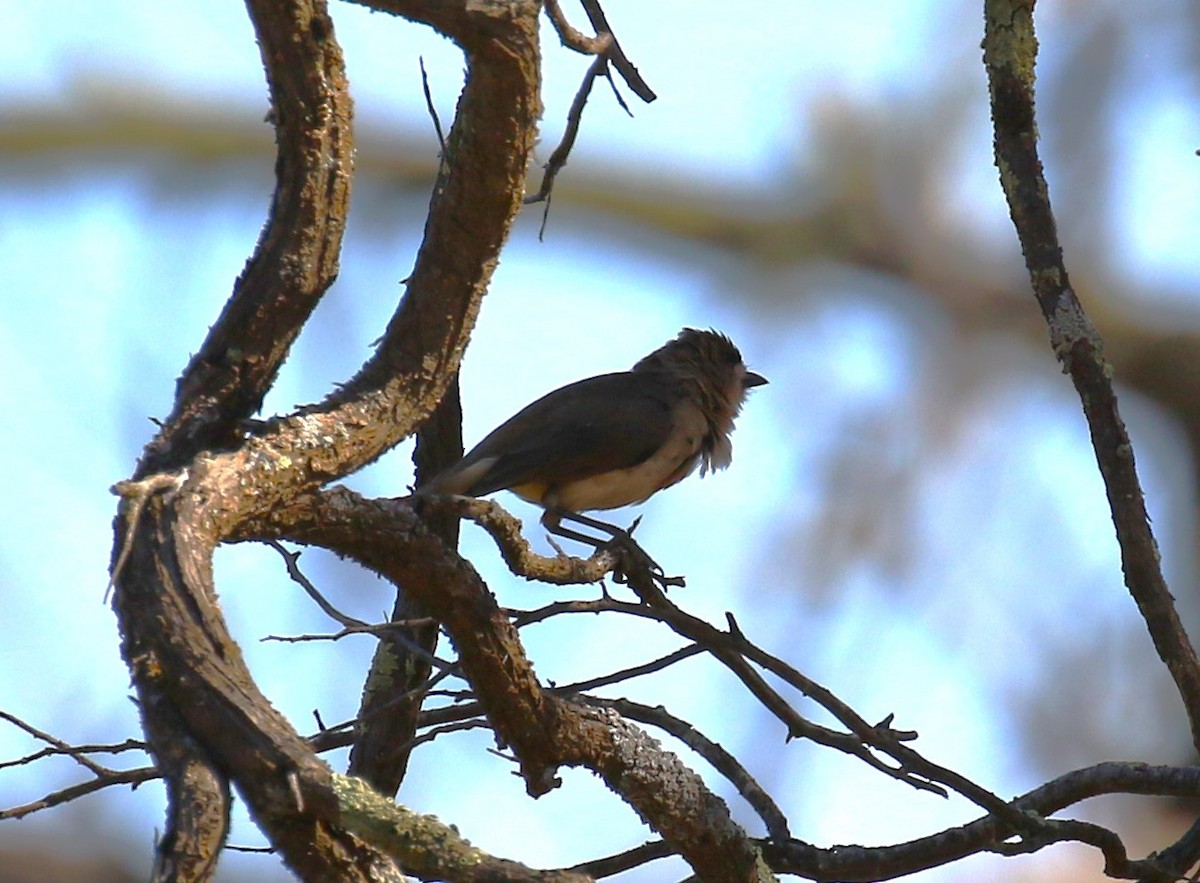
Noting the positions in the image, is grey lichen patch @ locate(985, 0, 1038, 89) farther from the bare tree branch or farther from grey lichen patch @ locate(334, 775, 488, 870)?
grey lichen patch @ locate(334, 775, 488, 870)

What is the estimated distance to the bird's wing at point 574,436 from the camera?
4.82 m

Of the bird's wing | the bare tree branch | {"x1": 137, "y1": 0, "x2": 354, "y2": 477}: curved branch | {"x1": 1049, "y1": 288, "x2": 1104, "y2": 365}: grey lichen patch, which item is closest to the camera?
{"x1": 137, "y1": 0, "x2": 354, "y2": 477}: curved branch

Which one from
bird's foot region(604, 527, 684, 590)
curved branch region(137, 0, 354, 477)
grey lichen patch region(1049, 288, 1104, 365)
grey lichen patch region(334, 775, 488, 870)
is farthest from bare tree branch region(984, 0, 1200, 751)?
grey lichen patch region(334, 775, 488, 870)

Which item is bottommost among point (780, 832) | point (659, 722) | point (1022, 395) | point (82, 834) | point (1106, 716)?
point (780, 832)

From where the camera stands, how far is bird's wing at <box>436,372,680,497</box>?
15.8 ft

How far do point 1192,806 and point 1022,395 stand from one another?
264 centimetres

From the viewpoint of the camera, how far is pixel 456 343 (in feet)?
8.59

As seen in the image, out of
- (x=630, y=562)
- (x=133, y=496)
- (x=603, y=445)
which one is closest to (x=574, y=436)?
(x=603, y=445)

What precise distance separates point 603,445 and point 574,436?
0.37 ft

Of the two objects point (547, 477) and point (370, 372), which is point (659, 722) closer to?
point (370, 372)

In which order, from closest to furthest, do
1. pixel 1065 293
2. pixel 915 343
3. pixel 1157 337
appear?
pixel 1065 293 < pixel 1157 337 < pixel 915 343

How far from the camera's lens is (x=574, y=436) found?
5.14 metres

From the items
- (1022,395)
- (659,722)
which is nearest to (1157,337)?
(1022,395)

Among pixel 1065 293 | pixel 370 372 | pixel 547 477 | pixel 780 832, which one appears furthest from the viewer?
pixel 547 477
